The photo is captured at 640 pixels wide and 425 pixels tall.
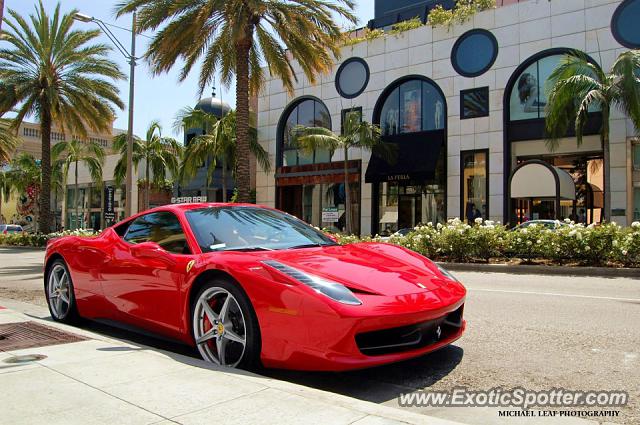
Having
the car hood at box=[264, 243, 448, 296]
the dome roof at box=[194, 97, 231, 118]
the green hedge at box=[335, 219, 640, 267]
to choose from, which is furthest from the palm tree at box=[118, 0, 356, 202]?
the dome roof at box=[194, 97, 231, 118]

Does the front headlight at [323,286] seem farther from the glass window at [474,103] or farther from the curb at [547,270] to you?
the glass window at [474,103]

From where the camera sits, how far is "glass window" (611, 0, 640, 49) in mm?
22688

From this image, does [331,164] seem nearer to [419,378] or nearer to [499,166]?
[499,166]

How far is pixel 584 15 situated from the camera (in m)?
23.8

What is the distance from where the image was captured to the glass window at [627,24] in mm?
22688

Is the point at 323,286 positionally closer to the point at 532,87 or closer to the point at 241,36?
the point at 241,36

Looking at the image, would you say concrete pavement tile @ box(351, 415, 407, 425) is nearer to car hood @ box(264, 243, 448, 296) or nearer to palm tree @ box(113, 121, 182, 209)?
car hood @ box(264, 243, 448, 296)

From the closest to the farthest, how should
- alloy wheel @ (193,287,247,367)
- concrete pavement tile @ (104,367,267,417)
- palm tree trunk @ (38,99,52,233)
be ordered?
concrete pavement tile @ (104,367,267,417) → alloy wheel @ (193,287,247,367) → palm tree trunk @ (38,99,52,233)

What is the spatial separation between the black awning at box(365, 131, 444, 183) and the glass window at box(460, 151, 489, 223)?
61.3 inches

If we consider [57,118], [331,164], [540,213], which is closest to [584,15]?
[540,213]

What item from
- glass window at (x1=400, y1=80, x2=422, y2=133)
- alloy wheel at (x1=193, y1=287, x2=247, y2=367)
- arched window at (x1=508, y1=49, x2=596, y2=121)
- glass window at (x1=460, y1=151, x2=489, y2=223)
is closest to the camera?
alloy wheel at (x1=193, y1=287, x2=247, y2=367)

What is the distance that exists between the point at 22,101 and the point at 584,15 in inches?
1061

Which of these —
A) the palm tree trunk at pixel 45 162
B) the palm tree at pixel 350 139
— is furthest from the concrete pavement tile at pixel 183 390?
the palm tree trunk at pixel 45 162

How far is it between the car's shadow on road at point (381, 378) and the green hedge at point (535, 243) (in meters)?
11.0
